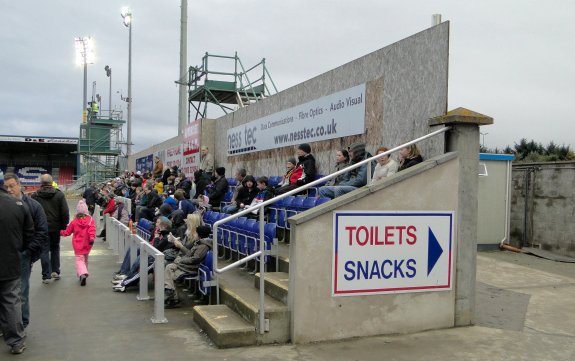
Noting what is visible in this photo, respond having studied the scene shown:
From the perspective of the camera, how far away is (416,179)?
19.5ft

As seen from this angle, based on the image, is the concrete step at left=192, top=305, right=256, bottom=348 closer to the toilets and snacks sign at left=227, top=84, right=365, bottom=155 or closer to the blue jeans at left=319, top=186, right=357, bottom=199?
the blue jeans at left=319, top=186, right=357, bottom=199

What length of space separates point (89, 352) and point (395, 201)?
3.68 meters

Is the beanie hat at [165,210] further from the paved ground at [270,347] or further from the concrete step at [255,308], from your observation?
the concrete step at [255,308]

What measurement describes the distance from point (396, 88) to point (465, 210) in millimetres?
2452

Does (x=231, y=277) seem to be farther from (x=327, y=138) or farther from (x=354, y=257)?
(x=327, y=138)

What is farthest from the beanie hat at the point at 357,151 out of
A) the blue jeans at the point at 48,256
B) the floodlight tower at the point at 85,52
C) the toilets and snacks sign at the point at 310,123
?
the floodlight tower at the point at 85,52

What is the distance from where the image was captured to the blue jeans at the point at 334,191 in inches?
280

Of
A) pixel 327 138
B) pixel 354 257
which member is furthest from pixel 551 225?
pixel 354 257

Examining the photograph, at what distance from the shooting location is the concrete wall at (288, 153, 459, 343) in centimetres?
535

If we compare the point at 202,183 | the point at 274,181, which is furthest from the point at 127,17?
the point at 274,181

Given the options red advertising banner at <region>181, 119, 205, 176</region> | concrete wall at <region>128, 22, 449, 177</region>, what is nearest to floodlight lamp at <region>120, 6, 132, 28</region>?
red advertising banner at <region>181, 119, 205, 176</region>

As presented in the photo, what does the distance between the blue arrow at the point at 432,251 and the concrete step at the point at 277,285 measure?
171cm

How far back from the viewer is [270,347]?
521 centimetres

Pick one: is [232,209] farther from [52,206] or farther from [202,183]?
[202,183]
